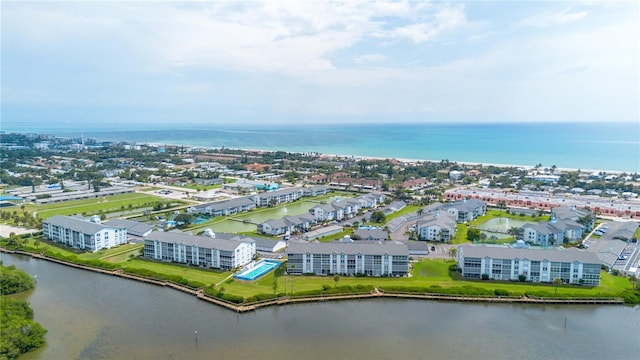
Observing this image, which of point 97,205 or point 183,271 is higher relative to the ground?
point 97,205

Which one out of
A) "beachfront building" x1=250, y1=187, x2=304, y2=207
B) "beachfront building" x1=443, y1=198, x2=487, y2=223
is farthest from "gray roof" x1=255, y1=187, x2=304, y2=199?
"beachfront building" x1=443, y1=198, x2=487, y2=223

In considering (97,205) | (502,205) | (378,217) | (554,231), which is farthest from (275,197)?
(554,231)

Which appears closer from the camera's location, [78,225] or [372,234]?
[78,225]

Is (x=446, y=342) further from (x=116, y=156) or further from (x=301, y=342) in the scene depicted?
(x=116, y=156)

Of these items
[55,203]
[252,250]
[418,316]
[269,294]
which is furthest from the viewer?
[55,203]

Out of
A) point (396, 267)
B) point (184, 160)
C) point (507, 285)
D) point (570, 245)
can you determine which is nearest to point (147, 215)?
point (396, 267)

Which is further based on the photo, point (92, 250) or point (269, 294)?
point (92, 250)

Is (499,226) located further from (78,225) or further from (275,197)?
(78,225)
